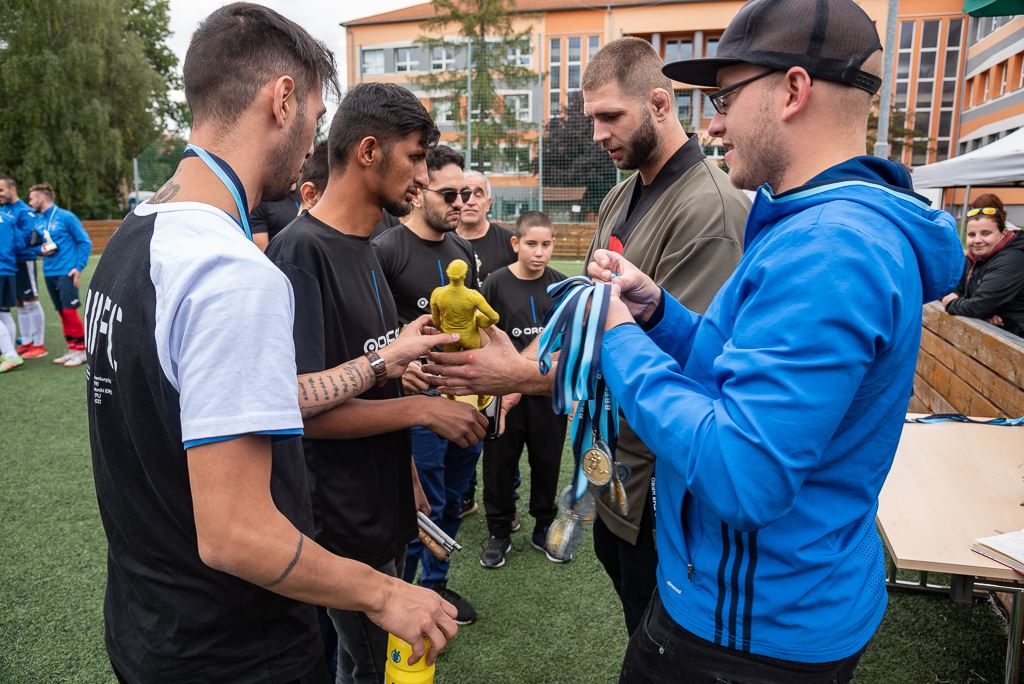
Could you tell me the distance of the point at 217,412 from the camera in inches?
47.9

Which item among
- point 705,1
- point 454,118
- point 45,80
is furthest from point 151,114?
point 705,1

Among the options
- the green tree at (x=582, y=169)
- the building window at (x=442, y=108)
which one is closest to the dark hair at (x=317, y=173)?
the green tree at (x=582, y=169)

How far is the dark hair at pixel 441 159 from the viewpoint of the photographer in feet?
15.1

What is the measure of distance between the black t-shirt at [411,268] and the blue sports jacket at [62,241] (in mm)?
7612

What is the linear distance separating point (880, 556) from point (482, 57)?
43.0 metres

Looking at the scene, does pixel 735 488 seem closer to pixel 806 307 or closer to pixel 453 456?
pixel 806 307

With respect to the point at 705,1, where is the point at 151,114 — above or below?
below

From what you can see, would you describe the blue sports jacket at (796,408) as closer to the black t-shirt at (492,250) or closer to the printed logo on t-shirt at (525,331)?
the printed logo on t-shirt at (525,331)

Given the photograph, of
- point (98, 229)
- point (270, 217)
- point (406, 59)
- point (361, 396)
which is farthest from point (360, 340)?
point (406, 59)

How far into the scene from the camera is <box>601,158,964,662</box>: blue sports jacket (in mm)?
1175

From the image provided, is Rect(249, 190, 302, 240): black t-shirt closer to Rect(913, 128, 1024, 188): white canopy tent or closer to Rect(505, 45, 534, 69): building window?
Rect(913, 128, 1024, 188): white canopy tent

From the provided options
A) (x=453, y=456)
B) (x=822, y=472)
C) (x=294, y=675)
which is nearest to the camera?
(x=822, y=472)

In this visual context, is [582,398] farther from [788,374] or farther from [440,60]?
[440,60]

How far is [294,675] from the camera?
1.57 m
